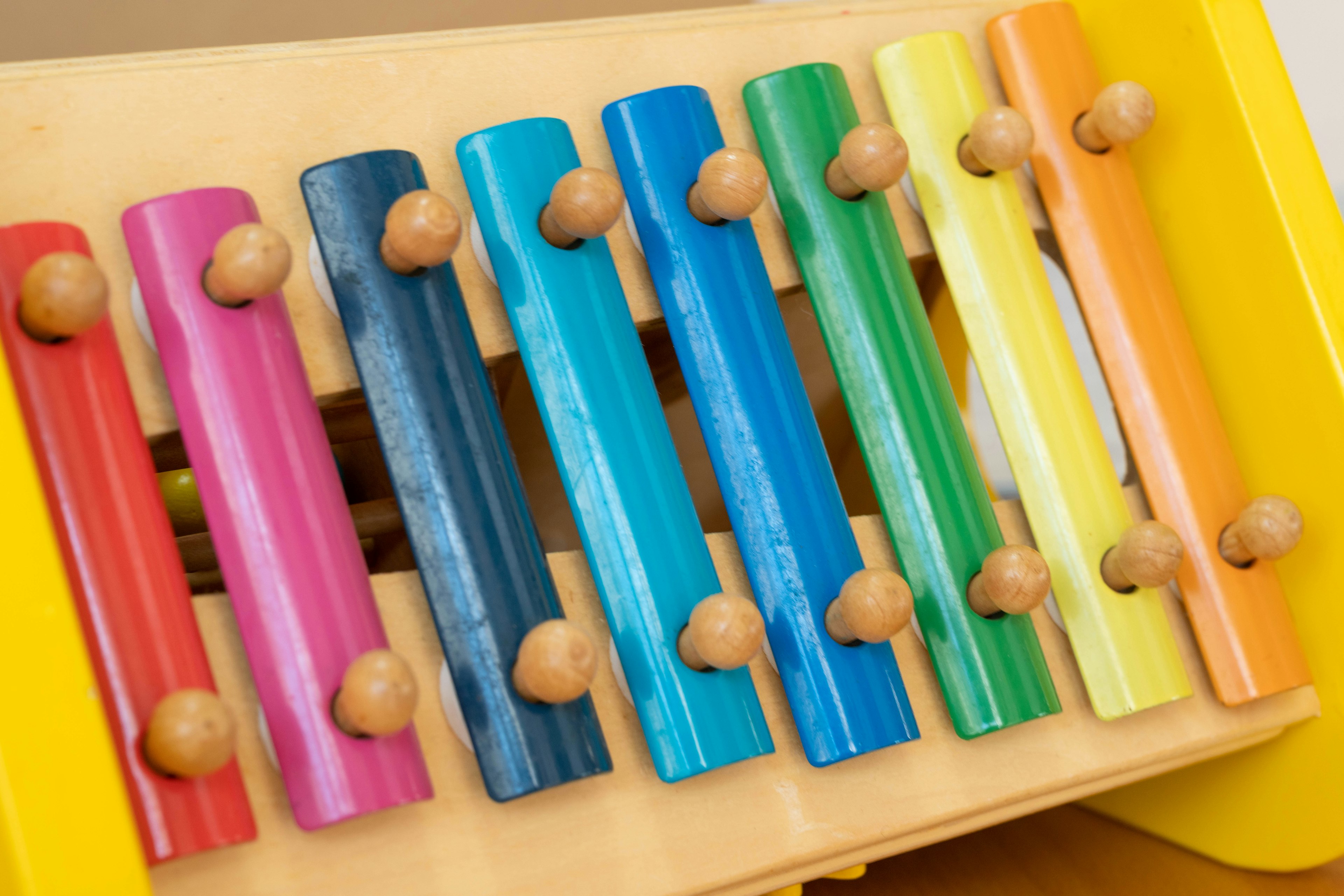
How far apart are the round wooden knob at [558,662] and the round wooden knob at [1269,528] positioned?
49 centimetres

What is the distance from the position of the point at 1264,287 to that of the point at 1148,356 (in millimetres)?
113

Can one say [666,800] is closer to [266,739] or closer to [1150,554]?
[266,739]

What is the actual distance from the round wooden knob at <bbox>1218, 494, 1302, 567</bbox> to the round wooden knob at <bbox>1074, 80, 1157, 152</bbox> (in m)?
0.28

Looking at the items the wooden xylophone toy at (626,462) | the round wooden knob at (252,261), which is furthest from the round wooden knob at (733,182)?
the round wooden knob at (252,261)

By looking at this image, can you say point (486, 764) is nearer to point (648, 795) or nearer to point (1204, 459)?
point (648, 795)

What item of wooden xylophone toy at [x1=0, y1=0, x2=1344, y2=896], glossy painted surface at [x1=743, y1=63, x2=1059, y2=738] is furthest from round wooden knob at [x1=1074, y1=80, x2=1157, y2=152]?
glossy painted surface at [x1=743, y1=63, x2=1059, y2=738]

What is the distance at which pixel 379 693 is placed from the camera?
20.2 inches

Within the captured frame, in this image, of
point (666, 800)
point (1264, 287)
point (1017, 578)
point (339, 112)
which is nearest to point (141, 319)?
point (339, 112)

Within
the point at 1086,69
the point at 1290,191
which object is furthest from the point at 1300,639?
the point at 1086,69

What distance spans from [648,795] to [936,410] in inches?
12.4

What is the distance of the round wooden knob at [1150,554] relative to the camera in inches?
27.2

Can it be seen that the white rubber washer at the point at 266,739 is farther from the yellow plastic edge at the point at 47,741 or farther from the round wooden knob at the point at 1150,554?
the round wooden knob at the point at 1150,554

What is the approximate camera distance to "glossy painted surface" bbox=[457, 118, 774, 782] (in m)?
0.61

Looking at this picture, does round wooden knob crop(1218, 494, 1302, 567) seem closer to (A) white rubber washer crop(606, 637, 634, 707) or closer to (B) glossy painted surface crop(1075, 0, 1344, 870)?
(B) glossy painted surface crop(1075, 0, 1344, 870)
